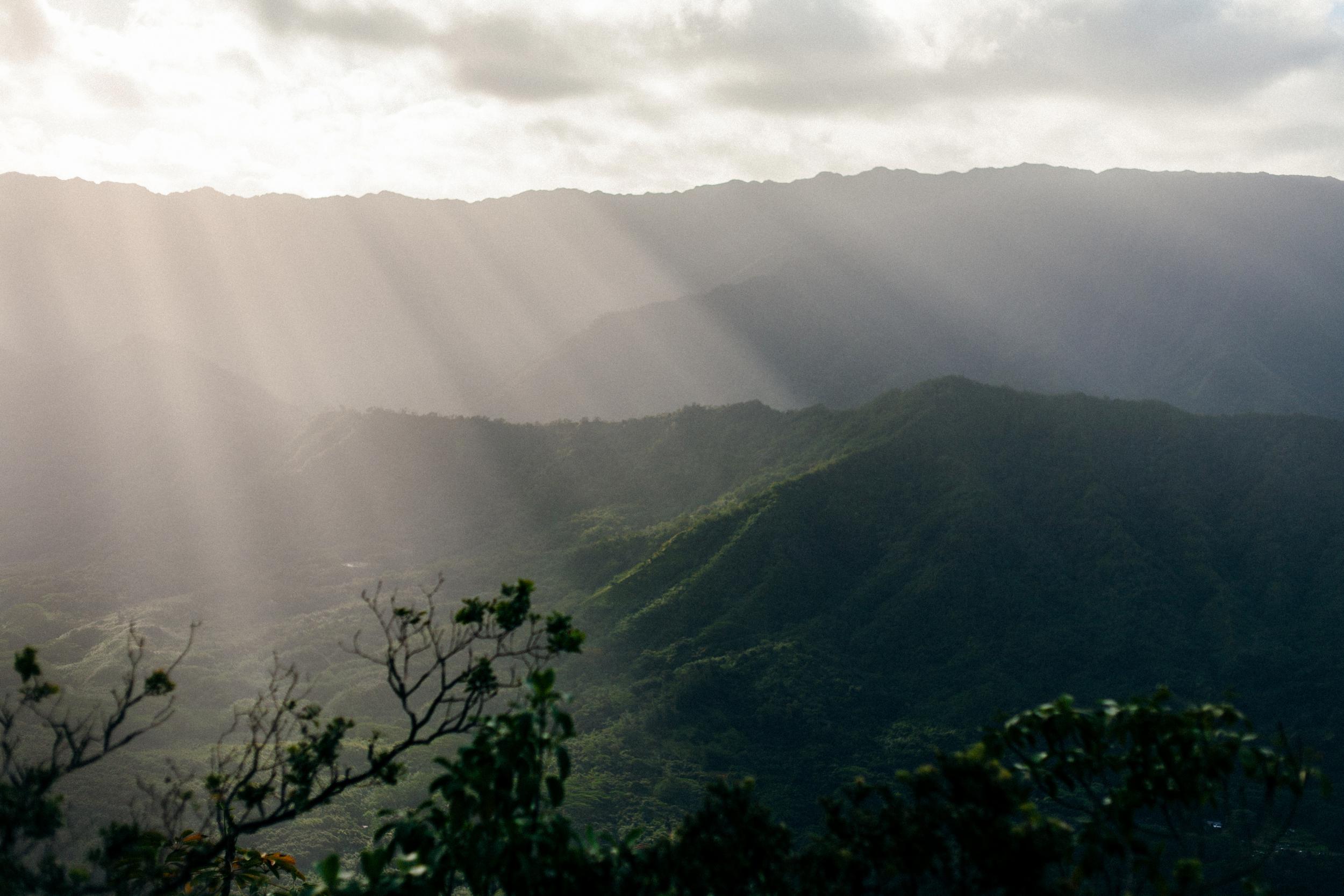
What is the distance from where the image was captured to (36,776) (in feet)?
25.9

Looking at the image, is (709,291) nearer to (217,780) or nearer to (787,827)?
(217,780)

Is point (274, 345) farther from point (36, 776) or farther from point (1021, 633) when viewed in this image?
point (36, 776)

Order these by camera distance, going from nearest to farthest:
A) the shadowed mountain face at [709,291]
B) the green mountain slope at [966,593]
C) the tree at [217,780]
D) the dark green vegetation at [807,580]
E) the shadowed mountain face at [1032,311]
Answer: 1. the tree at [217,780]
2. the dark green vegetation at [807,580]
3. the green mountain slope at [966,593]
4. the shadowed mountain face at [1032,311]
5. the shadowed mountain face at [709,291]

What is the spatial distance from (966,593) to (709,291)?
94.3 metres

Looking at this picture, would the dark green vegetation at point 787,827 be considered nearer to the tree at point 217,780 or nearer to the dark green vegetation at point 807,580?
the tree at point 217,780

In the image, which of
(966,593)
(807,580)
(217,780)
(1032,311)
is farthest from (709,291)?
(217,780)

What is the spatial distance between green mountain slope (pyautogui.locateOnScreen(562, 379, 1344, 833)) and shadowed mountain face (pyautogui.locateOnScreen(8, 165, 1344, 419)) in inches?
2003

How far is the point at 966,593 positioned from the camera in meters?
39.5

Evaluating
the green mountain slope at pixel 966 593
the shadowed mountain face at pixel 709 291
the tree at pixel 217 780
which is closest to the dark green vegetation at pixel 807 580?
the green mountain slope at pixel 966 593

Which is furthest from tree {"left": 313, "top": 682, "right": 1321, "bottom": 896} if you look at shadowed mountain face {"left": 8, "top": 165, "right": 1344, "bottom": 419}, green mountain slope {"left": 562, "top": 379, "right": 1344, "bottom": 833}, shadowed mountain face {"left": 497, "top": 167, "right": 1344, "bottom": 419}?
shadowed mountain face {"left": 497, "top": 167, "right": 1344, "bottom": 419}

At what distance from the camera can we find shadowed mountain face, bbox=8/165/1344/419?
105938 millimetres

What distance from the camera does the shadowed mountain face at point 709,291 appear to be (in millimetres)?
105938

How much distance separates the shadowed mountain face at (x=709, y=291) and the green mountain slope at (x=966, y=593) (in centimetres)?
5087

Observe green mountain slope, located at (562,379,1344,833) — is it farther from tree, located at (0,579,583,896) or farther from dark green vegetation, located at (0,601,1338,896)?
dark green vegetation, located at (0,601,1338,896)
